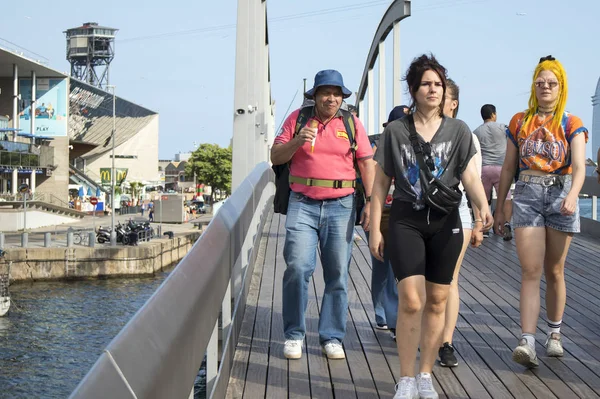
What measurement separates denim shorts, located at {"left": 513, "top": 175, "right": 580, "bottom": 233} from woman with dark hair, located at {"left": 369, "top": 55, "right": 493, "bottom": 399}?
905 millimetres

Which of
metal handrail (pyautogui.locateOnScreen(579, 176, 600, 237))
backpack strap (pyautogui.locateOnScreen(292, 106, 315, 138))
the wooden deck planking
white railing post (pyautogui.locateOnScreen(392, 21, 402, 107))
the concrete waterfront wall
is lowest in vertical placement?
the concrete waterfront wall

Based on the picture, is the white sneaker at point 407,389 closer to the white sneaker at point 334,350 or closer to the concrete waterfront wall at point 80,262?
the white sneaker at point 334,350

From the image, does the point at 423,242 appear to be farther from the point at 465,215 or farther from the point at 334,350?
the point at 334,350

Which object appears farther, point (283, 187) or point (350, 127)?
point (283, 187)

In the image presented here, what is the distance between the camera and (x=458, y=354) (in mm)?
5148

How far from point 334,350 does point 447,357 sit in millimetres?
607

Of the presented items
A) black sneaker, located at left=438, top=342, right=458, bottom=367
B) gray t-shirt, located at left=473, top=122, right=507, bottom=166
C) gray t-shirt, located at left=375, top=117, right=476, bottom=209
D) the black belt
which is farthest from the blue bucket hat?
gray t-shirt, located at left=473, top=122, right=507, bottom=166

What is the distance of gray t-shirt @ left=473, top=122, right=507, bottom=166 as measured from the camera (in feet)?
32.7

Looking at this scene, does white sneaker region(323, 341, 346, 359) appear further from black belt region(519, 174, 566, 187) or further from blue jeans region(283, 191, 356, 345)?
black belt region(519, 174, 566, 187)

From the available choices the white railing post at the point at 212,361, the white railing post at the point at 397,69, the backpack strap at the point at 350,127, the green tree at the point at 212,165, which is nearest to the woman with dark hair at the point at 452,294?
the backpack strap at the point at 350,127

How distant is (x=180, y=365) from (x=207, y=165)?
375 feet

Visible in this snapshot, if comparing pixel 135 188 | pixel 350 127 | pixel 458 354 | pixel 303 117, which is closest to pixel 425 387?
pixel 458 354

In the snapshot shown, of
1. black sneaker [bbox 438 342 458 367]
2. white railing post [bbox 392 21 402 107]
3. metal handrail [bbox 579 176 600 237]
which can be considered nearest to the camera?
black sneaker [bbox 438 342 458 367]

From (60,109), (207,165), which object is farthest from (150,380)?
(207,165)
